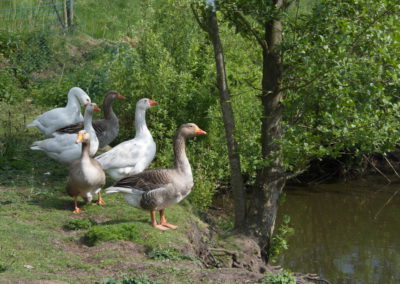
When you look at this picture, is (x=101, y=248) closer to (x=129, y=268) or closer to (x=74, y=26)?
(x=129, y=268)

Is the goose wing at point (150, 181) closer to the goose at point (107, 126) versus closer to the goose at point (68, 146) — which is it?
the goose at point (68, 146)

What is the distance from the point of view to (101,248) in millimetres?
8773

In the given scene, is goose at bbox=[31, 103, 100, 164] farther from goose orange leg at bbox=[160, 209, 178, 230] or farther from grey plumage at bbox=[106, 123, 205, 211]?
goose orange leg at bbox=[160, 209, 178, 230]

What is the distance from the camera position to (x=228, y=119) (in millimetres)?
11453

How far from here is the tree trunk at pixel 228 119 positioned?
11.2 metres

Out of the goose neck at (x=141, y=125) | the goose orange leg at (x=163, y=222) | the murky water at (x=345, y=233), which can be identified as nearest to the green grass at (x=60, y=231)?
the goose orange leg at (x=163, y=222)

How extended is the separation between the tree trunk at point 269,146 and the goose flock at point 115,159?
159cm

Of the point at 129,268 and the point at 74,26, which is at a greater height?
the point at 74,26

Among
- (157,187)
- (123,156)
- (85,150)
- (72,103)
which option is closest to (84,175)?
(85,150)

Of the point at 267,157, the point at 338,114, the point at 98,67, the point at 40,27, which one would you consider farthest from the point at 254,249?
the point at 40,27

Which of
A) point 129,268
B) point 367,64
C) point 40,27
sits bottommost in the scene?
point 129,268

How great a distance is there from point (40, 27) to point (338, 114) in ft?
50.1

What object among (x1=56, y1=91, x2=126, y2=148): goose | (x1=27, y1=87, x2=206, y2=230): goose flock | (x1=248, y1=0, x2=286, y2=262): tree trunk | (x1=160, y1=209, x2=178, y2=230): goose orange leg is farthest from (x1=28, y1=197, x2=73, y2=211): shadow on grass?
(x1=248, y1=0, x2=286, y2=262): tree trunk

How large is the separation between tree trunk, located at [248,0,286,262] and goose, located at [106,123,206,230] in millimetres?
1856
